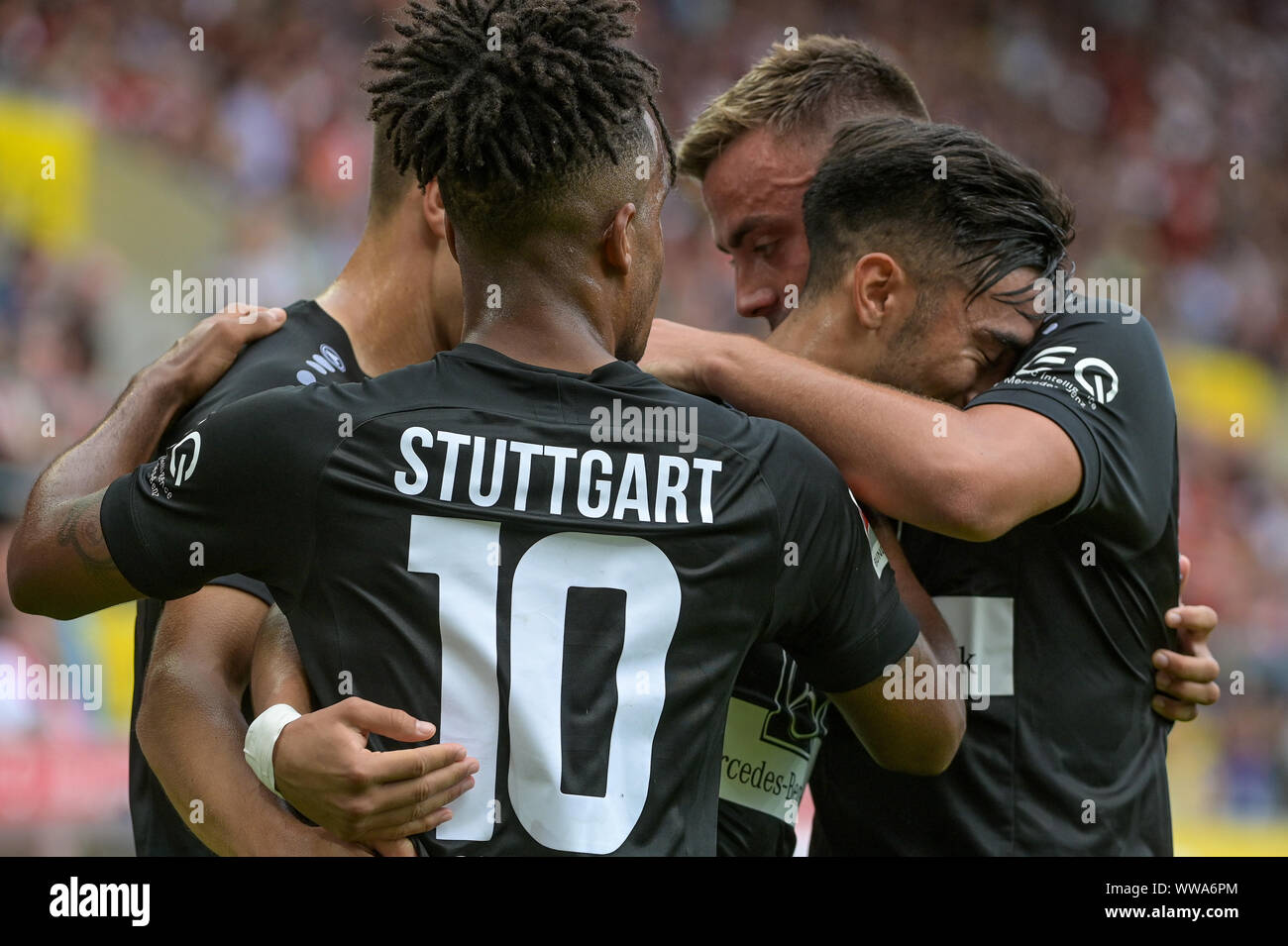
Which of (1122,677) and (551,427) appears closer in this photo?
(551,427)

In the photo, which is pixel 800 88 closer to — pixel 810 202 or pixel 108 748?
pixel 810 202

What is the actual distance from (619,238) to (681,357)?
2.00 feet

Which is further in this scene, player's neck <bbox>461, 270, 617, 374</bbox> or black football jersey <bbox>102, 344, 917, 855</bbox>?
player's neck <bbox>461, 270, 617, 374</bbox>

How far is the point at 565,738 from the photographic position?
77.6 inches

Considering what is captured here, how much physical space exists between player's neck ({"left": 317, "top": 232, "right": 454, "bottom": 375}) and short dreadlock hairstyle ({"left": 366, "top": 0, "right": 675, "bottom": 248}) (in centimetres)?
84

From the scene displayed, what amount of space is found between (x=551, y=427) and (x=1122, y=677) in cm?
144

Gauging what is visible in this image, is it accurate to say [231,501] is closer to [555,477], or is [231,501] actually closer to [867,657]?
[555,477]

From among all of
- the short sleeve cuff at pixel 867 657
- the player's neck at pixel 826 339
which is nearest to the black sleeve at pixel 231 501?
the short sleeve cuff at pixel 867 657

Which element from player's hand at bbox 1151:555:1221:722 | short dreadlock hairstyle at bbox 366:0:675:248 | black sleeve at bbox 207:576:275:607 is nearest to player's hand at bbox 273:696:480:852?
black sleeve at bbox 207:576:275:607

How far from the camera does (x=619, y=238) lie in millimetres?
2135

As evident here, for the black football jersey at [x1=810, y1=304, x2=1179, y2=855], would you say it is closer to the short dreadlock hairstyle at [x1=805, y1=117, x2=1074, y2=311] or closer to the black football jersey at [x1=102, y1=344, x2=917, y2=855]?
the short dreadlock hairstyle at [x1=805, y1=117, x2=1074, y2=311]

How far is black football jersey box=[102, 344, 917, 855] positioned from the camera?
1.96 m

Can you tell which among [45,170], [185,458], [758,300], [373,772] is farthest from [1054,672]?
[45,170]
